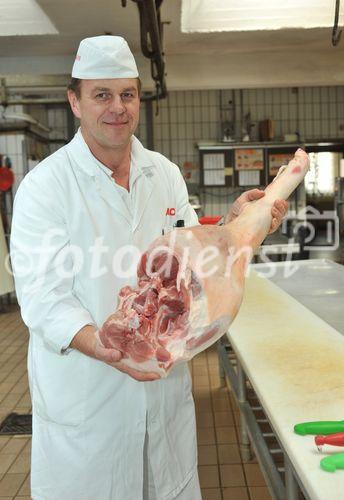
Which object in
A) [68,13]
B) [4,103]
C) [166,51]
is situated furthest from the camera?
[166,51]

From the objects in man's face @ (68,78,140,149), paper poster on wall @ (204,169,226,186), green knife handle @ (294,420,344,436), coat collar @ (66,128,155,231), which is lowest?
green knife handle @ (294,420,344,436)

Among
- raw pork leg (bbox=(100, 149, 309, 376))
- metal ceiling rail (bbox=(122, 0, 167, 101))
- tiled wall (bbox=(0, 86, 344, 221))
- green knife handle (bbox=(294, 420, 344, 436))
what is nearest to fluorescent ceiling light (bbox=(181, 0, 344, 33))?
metal ceiling rail (bbox=(122, 0, 167, 101))

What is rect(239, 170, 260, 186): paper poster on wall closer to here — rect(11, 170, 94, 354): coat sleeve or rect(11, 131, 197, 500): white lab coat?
rect(11, 131, 197, 500): white lab coat

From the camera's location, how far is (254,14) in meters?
5.12

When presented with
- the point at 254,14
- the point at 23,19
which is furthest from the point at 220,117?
the point at 23,19

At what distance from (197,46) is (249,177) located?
3209 millimetres

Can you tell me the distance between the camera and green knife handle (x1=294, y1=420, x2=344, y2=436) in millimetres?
1250

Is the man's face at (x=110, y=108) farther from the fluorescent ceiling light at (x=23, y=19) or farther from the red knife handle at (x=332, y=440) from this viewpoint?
the fluorescent ceiling light at (x=23, y=19)

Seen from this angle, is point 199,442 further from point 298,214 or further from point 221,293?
point 298,214

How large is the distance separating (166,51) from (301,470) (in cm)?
618

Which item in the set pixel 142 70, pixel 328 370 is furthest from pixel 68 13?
pixel 328 370

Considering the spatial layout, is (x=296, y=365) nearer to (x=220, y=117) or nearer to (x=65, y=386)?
(x=65, y=386)

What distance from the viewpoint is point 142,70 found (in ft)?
22.0

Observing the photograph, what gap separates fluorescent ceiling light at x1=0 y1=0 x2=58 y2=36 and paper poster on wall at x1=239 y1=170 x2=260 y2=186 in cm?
426
